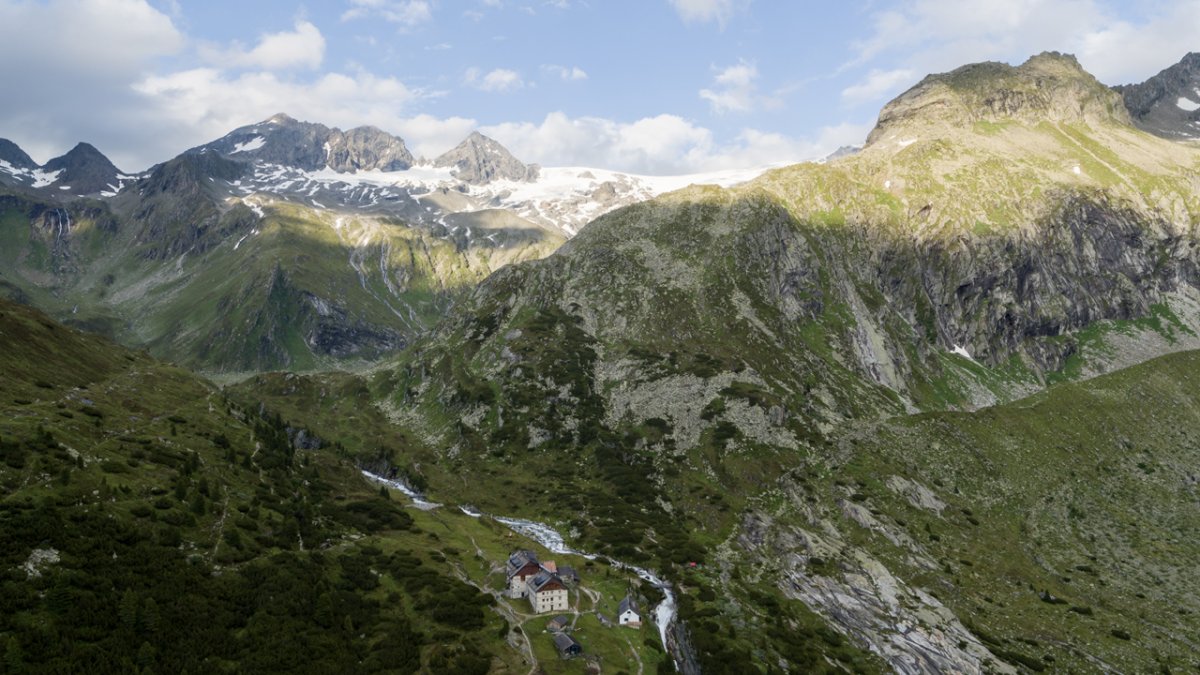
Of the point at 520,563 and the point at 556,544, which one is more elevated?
the point at 520,563

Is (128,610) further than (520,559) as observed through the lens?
No

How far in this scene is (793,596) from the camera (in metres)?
Answer: 96.2

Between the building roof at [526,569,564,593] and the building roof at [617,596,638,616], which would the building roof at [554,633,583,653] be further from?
the building roof at [617,596,638,616]

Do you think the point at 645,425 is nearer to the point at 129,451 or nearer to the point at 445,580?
the point at 445,580

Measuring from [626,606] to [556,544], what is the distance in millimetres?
33958

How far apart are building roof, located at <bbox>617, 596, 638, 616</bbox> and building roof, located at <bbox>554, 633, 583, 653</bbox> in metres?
11.1

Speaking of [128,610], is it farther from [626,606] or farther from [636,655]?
[626,606]

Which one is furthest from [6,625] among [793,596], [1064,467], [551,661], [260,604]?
[1064,467]

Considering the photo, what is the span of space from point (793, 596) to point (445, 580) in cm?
5302

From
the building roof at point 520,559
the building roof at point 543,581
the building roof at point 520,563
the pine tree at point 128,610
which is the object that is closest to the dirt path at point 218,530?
the pine tree at point 128,610

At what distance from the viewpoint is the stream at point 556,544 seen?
86.1m

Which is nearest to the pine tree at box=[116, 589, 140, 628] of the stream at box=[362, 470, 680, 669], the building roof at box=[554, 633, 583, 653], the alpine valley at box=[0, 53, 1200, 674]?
the alpine valley at box=[0, 53, 1200, 674]

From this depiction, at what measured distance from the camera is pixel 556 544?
115 meters

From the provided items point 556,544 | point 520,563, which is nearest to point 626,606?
point 520,563
